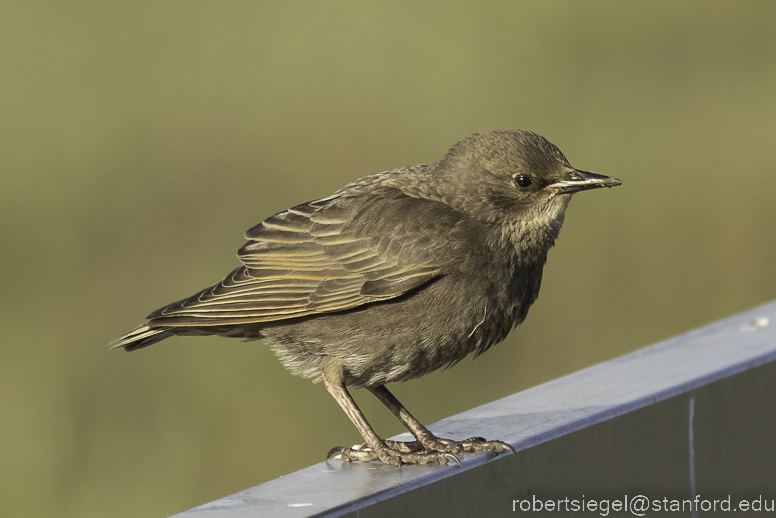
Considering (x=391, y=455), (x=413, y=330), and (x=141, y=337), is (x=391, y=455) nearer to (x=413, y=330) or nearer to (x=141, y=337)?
(x=413, y=330)

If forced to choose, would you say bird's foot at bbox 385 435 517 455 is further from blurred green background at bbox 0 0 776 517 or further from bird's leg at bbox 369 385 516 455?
blurred green background at bbox 0 0 776 517

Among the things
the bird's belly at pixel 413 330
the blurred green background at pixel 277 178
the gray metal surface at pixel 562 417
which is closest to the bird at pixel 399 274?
the bird's belly at pixel 413 330

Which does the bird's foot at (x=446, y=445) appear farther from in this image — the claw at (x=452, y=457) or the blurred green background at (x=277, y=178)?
the blurred green background at (x=277, y=178)

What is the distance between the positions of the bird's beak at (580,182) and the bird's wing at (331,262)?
0.38 m

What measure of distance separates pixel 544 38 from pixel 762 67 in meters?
1.80

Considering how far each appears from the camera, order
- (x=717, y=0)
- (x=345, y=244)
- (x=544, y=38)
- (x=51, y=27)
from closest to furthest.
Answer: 1. (x=345, y=244)
2. (x=51, y=27)
3. (x=544, y=38)
4. (x=717, y=0)

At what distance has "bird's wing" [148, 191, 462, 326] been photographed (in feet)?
13.2

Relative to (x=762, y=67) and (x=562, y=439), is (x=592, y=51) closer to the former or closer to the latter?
(x=762, y=67)

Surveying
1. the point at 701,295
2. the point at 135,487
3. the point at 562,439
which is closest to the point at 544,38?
the point at 701,295

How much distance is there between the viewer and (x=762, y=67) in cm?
936

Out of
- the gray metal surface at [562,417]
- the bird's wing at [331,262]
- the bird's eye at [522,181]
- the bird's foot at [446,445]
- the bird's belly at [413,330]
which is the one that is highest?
the bird's eye at [522,181]

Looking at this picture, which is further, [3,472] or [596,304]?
[596,304]

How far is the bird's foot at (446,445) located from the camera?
11.1 ft

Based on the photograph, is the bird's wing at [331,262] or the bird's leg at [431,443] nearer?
the bird's leg at [431,443]
